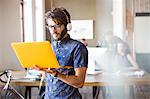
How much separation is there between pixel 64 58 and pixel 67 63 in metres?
0.03

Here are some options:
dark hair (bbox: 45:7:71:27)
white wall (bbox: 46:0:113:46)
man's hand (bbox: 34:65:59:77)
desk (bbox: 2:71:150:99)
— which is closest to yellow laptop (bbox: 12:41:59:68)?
man's hand (bbox: 34:65:59:77)

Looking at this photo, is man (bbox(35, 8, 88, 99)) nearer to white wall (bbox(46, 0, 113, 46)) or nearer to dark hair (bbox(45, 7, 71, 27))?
dark hair (bbox(45, 7, 71, 27))

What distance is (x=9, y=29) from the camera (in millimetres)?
6719

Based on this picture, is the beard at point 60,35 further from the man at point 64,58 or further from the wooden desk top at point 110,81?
the wooden desk top at point 110,81

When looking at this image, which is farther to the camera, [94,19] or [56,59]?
[94,19]

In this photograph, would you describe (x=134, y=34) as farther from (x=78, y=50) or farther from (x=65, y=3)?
(x=78, y=50)

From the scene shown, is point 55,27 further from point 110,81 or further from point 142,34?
point 142,34

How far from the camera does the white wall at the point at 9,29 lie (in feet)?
21.6

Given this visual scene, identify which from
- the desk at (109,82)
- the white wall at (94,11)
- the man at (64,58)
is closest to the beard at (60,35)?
the man at (64,58)

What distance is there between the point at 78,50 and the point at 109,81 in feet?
5.70

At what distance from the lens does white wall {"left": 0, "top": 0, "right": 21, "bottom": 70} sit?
6.57m

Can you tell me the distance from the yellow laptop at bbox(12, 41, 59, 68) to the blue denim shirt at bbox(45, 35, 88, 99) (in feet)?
0.32

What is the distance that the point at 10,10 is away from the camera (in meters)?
6.78

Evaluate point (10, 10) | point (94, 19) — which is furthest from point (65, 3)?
point (10, 10)
